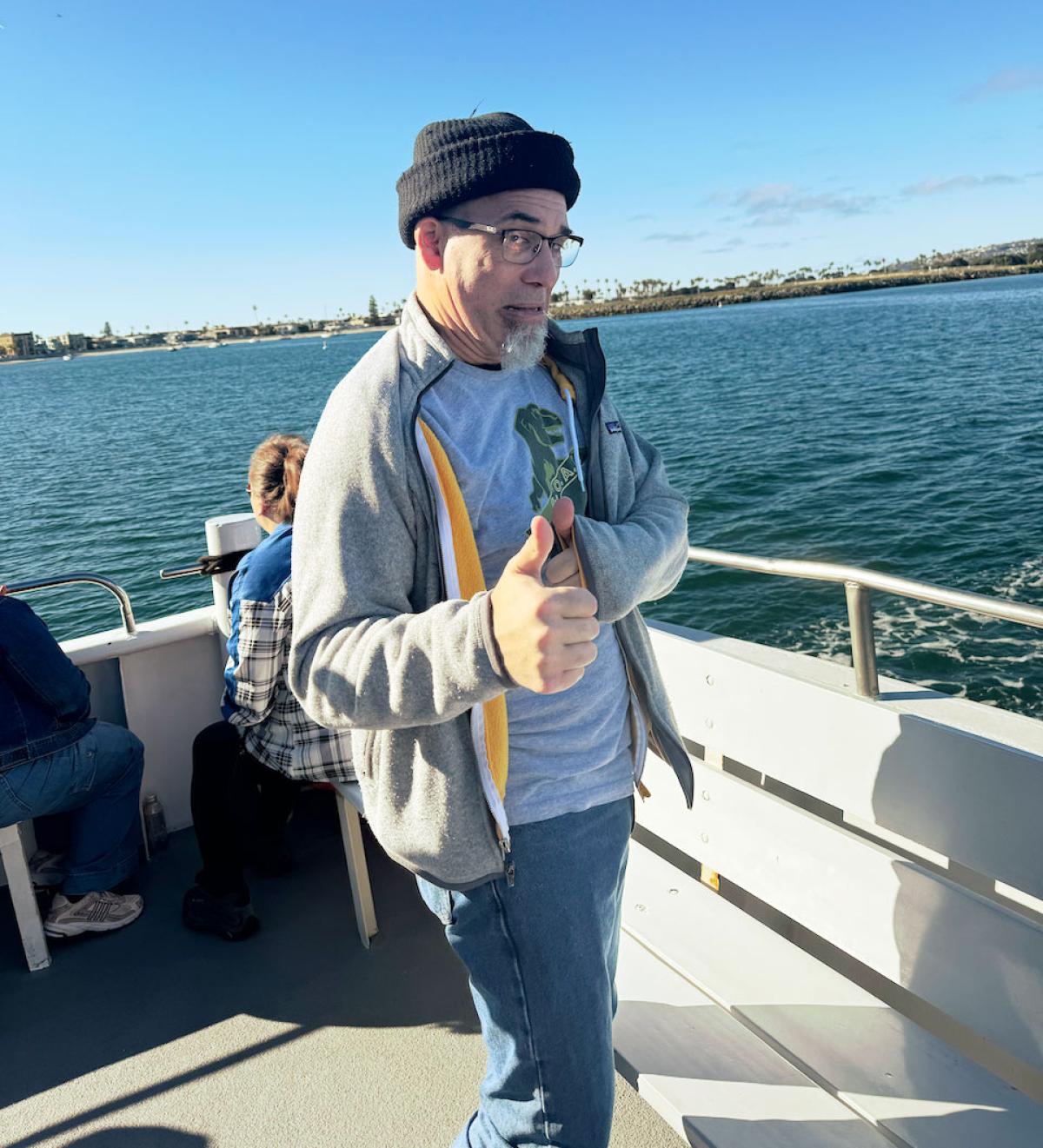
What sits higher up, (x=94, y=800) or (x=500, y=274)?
(x=500, y=274)

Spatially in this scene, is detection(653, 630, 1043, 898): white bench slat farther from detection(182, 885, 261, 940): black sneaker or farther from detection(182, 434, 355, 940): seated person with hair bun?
detection(182, 885, 261, 940): black sneaker

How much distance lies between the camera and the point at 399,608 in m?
1.27

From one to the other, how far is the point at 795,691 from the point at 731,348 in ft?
200

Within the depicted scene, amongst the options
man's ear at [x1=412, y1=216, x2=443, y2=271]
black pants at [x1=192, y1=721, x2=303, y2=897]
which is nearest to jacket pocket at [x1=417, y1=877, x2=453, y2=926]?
man's ear at [x1=412, y1=216, x2=443, y2=271]

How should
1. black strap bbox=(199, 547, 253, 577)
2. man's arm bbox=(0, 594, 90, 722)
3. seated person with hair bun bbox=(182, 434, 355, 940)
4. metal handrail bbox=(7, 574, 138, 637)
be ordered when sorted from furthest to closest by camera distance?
black strap bbox=(199, 547, 253, 577) → metal handrail bbox=(7, 574, 138, 637) → seated person with hair bun bbox=(182, 434, 355, 940) → man's arm bbox=(0, 594, 90, 722)

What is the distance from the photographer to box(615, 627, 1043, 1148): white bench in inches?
68.8

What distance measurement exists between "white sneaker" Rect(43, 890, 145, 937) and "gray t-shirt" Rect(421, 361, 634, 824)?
2174 mm

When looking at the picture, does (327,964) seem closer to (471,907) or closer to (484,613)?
(471,907)

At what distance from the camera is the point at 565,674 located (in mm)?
1070

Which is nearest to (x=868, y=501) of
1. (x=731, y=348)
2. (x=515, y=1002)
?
(x=515, y=1002)

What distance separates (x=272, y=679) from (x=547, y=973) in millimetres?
1545

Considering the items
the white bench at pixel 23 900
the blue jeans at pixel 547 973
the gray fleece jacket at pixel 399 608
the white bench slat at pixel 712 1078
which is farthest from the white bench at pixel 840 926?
the white bench at pixel 23 900

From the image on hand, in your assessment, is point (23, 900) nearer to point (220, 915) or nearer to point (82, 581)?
point (220, 915)

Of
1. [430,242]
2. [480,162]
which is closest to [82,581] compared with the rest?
[430,242]
